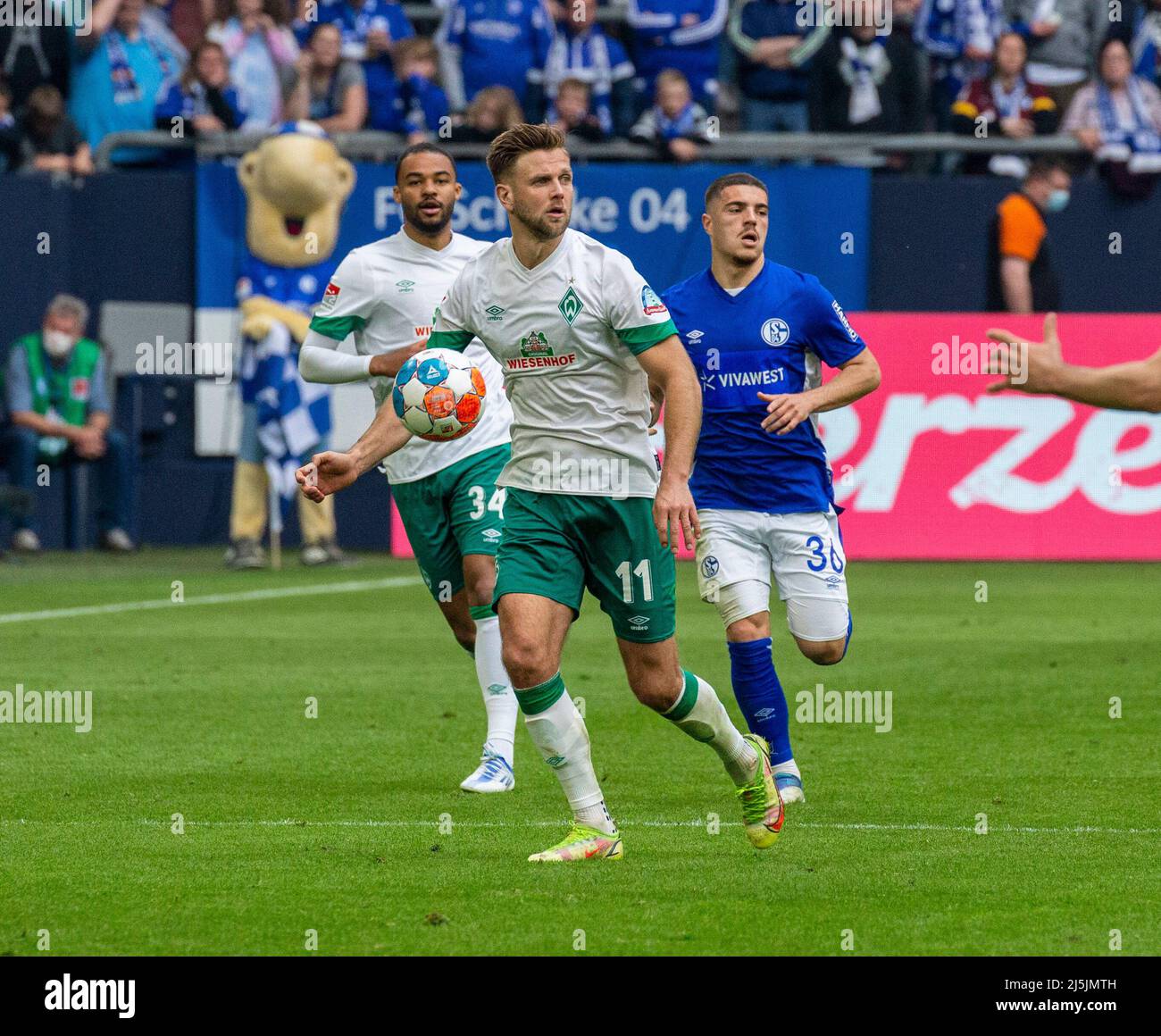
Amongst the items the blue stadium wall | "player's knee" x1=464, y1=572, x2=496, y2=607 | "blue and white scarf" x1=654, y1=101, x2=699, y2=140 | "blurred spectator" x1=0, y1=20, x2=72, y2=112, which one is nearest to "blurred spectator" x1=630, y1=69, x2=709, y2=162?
"blue and white scarf" x1=654, y1=101, x2=699, y2=140

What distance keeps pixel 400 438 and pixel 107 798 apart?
2011mm

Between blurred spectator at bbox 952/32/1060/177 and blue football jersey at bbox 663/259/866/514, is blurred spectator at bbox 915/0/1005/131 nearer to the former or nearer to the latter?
blurred spectator at bbox 952/32/1060/177

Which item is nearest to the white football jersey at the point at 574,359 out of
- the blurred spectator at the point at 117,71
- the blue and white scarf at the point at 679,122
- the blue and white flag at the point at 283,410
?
the blue and white flag at the point at 283,410

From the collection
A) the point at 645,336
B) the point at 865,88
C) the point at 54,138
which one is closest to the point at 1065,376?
the point at 645,336

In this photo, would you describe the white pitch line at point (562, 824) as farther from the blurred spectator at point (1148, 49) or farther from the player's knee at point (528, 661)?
the blurred spectator at point (1148, 49)

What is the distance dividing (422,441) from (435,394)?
65.0 inches

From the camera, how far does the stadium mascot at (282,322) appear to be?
19.1m

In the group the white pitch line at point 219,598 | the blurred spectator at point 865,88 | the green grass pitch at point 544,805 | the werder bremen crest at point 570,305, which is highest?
the blurred spectator at point 865,88

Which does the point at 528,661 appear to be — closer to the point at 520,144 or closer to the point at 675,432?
the point at 675,432

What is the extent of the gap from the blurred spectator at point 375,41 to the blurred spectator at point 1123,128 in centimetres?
630

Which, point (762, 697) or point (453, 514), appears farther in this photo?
point (453, 514)

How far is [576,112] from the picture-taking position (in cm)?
2019

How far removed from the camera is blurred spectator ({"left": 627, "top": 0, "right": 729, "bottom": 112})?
2027cm

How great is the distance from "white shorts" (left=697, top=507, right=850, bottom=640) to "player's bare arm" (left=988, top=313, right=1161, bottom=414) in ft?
10.1
